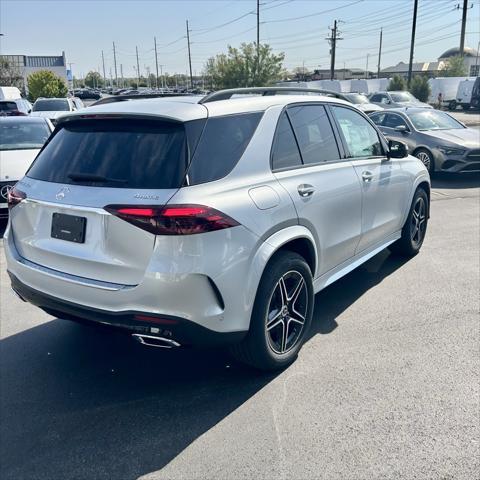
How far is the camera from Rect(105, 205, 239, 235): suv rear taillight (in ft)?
8.77

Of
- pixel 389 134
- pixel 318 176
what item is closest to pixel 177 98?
pixel 318 176

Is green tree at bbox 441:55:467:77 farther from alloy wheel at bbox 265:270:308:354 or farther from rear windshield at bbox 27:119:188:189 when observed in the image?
rear windshield at bbox 27:119:188:189

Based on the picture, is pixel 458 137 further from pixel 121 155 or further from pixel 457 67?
pixel 457 67

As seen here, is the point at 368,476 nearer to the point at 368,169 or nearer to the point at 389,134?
the point at 368,169

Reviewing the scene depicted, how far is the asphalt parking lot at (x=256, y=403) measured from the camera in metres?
2.66

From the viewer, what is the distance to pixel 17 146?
8547 millimetres

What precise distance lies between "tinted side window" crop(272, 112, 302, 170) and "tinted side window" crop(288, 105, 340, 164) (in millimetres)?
82

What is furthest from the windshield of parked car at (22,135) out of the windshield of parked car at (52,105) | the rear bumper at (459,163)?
the windshield of parked car at (52,105)

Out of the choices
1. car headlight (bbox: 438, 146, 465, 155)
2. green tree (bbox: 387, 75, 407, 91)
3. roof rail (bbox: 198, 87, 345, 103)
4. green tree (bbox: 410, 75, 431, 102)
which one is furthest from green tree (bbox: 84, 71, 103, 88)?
roof rail (bbox: 198, 87, 345, 103)

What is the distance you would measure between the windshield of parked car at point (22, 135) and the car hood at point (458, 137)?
26.5ft

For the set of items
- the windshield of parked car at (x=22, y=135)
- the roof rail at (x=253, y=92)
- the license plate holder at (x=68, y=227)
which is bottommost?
the windshield of parked car at (x=22, y=135)

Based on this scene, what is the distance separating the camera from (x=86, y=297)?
9.60 ft

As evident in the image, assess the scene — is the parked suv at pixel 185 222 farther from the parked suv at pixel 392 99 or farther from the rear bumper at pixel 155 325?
the parked suv at pixel 392 99

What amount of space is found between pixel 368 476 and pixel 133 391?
1575 millimetres
